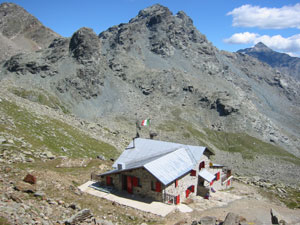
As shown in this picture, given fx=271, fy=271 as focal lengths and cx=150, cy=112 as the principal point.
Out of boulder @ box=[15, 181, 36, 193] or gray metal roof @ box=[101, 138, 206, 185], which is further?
gray metal roof @ box=[101, 138, 206, 185]

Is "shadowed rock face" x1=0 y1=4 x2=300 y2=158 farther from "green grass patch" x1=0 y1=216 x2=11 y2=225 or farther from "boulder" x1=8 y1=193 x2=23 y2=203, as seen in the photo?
"green grass patch" x1=0 y1=216 x2=11 y2=225

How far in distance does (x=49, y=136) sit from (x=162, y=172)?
27.8 m

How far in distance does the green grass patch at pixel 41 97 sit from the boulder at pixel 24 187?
9626 cm

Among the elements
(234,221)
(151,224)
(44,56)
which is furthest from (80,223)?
(44,56)

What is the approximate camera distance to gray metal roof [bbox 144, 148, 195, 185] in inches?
1208

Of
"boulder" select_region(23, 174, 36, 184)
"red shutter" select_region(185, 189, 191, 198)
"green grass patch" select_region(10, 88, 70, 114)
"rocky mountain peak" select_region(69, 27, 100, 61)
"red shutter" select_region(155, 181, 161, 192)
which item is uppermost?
"rocky mountain peak" select_region(69, 27, 100, 61)

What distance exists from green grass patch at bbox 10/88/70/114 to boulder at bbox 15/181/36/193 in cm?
9626

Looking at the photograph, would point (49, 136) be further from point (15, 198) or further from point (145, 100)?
point (145, 100)

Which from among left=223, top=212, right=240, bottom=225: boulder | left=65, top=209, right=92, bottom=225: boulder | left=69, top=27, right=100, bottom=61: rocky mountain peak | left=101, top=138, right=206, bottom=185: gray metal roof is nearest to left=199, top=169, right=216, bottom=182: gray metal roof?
left=101, top=138, right=206, bottom=185: gray metal roof

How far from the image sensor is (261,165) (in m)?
114

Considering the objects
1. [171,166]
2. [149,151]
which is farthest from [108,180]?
[171,166]

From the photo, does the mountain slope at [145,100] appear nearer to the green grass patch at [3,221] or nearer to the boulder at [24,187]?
the boulder at [24,187]

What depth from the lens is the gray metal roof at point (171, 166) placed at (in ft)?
101

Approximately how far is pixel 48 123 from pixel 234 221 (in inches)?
1844
